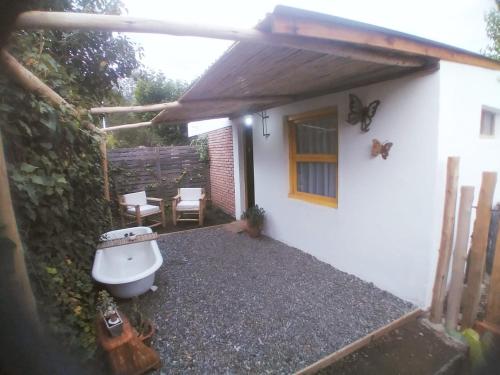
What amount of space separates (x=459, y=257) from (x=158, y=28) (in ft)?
10.1

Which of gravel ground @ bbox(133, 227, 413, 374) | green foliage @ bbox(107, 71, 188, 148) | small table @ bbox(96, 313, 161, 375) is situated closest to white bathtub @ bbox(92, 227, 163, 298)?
gravel ground @ bbox(133, 227, 413, 374)

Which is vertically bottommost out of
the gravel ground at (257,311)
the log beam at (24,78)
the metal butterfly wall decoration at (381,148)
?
the gravel ground at (257,311)

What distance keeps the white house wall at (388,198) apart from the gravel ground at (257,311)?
27 centimetres

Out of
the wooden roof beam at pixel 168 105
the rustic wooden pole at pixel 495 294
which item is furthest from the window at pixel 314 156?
the rustic wooden pole at pixel 495 294

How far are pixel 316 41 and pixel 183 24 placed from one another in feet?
2.95

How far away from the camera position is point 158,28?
54.8 inches

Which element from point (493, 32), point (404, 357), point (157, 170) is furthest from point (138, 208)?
point (493, 32)

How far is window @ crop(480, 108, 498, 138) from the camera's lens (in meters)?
3.29

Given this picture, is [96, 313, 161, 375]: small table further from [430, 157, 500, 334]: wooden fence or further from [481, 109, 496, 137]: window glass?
[481, 109, 496, 137]: window glass

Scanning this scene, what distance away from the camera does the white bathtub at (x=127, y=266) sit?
288cm

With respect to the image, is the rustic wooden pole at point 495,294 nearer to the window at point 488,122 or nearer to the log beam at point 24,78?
the window at point 488,122

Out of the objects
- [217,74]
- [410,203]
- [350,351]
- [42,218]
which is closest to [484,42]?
[410,203]

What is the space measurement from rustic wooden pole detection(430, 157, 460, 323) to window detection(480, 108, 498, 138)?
1.41 m

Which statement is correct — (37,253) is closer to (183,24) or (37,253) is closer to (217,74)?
(183,24)
